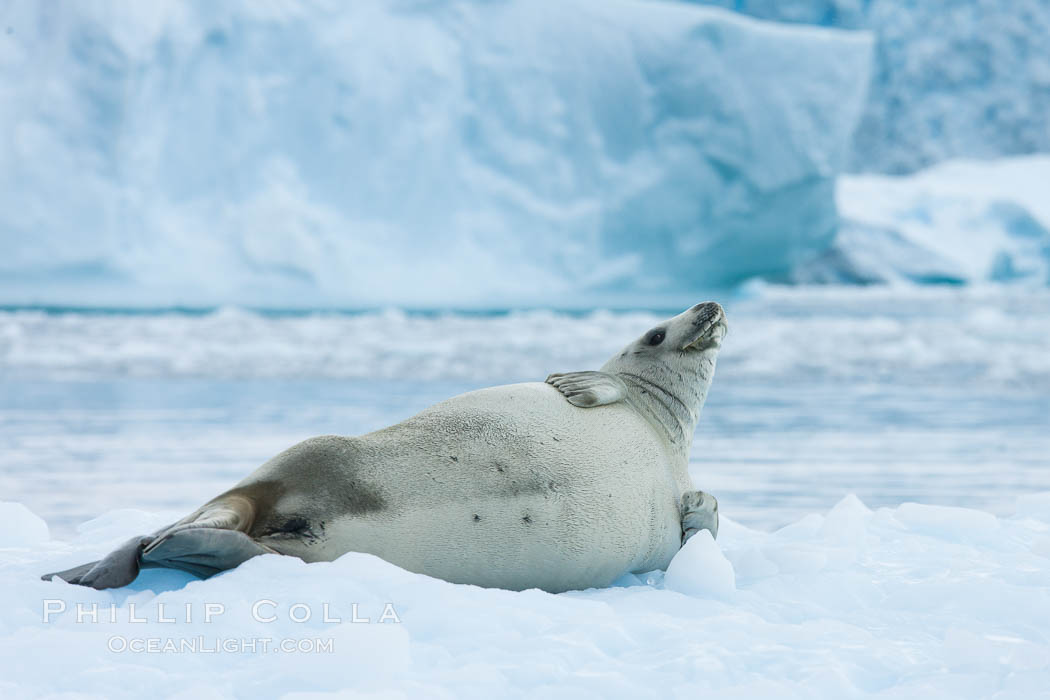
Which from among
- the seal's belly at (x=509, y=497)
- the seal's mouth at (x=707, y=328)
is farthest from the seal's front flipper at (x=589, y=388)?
the seal's mouth at (x=707, y=328)

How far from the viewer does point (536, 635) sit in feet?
6.97

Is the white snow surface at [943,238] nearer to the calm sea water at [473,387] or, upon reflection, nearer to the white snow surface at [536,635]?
the calm sea water at [473,387]

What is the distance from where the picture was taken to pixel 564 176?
15336mm

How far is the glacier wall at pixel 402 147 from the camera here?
42.7 feet

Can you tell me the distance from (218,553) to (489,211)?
13.0m

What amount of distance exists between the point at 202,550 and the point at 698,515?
3.99 feet

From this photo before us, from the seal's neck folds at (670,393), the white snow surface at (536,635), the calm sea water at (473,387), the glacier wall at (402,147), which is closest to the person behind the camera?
the white snow surface at (536,635)

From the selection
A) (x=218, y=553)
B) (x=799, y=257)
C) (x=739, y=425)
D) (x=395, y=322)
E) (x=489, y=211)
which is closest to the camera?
(x=218, y=553)

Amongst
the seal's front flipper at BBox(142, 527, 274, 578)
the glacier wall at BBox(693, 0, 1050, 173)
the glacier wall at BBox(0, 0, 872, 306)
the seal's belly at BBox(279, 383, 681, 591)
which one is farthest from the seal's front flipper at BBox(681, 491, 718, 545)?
the glacier wall at BBox(693, 0, 1050, 173)

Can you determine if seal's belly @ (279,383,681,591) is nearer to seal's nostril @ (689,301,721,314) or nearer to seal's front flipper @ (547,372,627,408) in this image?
seal's front flipper @ (547,372,627,408)

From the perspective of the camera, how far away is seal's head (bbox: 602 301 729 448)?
306 centimetres

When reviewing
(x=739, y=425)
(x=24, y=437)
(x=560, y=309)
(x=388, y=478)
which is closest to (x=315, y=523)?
(x=388, y=478)

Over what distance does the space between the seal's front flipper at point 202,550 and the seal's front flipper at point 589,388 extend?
33.7 inches

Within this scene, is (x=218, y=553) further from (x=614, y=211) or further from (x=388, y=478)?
(x=614, y=211)
